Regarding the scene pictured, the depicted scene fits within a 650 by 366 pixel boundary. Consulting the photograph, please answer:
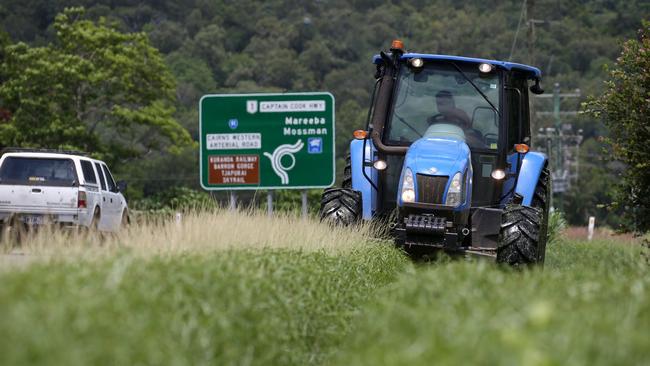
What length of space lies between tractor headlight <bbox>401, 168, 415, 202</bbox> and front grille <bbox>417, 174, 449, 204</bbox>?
0.10 meters

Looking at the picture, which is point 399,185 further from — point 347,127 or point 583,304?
point 347,127

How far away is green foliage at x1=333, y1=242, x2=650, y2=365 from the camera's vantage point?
5660 millimetres

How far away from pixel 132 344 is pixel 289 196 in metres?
54.3

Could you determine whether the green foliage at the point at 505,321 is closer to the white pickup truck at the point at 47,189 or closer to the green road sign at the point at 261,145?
the white pickup truck at the point at 47,189

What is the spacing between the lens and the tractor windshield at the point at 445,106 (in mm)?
15234

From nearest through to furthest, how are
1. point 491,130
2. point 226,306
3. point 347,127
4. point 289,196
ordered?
point 226,306 → point 491,130 → point 289,196 → point 347,127

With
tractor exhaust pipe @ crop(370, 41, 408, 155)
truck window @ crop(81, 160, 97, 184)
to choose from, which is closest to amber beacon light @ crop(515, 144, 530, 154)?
tractor exhaust pipe @ crop(370, 41, 408, 155)

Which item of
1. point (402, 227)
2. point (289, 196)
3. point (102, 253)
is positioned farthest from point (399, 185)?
point (289, 196)

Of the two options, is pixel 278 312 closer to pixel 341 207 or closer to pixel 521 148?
pixel 341 207

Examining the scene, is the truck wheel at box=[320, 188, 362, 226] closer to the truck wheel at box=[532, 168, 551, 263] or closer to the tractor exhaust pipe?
the tractor exhaust pipe

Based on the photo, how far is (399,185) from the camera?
14.4m

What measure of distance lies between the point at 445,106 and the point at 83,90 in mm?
34368

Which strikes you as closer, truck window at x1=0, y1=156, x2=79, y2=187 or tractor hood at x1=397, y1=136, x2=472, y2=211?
tractor hood at x1=397, y1=136, x2=472, y2=211

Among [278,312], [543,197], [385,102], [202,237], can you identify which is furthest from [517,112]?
[278,312]
